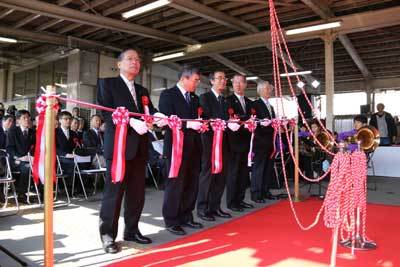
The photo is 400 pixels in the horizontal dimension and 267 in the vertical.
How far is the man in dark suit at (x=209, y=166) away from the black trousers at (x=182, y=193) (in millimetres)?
341

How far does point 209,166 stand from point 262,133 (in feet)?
4.00

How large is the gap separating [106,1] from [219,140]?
585 centimetres

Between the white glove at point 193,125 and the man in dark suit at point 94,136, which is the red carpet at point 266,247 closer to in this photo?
the white glove at point 193,125

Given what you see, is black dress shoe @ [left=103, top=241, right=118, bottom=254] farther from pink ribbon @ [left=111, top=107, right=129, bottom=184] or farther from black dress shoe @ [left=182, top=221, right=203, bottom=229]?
black dress shoe @ [left=182, top=221, right=203, bottom=229]

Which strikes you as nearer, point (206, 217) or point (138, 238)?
point (138, 238)

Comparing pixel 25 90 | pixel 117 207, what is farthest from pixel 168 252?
pixel 25 90

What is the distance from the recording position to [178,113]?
11.3ft

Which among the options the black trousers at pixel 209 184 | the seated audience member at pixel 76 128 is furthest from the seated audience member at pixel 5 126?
the black trousers at pixel 209 184

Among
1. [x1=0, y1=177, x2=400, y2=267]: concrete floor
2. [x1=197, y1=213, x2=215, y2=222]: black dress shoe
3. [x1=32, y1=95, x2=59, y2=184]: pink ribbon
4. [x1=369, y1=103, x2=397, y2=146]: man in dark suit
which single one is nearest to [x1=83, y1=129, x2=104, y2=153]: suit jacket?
[x1=0, y1=177, x2=400, y2=267]: concrete floor

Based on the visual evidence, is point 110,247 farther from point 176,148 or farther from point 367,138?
point 367,138

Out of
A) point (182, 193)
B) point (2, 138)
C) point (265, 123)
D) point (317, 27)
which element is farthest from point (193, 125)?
point (317, 27)

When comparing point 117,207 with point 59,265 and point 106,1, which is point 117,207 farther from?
point 106,1

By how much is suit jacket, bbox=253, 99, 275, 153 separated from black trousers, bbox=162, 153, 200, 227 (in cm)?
146

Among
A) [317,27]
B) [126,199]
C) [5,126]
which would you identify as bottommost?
[126,199]
